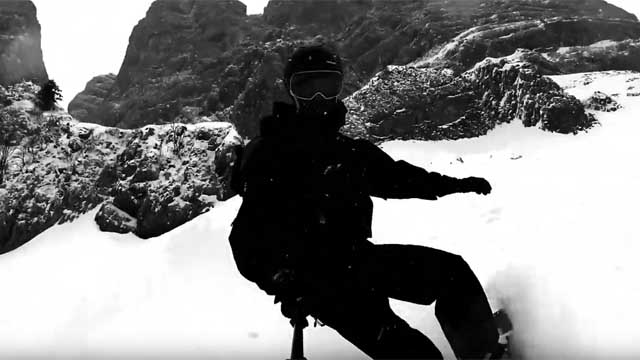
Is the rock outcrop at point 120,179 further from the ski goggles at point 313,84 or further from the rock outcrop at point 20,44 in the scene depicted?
the rock outcrop at point 20,44

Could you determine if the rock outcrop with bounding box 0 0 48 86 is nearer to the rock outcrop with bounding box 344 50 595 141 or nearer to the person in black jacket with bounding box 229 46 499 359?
the rock outcrop with bounding box 344 50 595 141

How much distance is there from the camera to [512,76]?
584 inches

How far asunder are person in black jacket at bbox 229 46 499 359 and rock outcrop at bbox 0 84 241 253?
8287 mm

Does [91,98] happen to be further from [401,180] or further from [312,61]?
[401,180]

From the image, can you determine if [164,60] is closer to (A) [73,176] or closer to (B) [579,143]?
(A) [73,176]

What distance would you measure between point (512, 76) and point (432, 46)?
77.8 ft

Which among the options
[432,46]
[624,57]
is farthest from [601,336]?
[432,46]

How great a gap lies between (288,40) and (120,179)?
87.5 feet

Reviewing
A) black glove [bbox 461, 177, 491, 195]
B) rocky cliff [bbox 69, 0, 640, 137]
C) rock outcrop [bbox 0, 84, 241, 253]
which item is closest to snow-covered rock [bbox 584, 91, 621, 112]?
rocky cliff [bbox 69, 0, 640, 137]

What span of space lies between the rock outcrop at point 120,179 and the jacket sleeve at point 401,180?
26.9 ft

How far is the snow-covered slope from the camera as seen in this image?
12.0 ft

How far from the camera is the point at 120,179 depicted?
1183cm

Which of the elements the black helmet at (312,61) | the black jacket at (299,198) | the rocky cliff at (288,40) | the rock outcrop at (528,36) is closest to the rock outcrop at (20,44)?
the rocky cliff at (288,40)

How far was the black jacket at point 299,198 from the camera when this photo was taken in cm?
257
